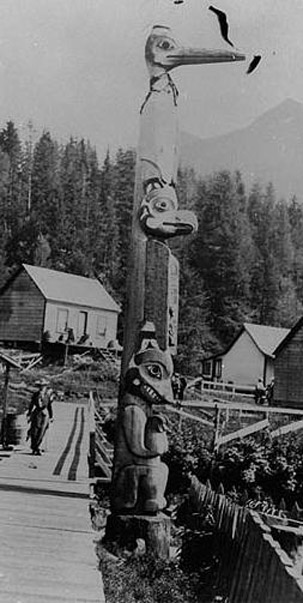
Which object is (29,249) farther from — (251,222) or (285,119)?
(251,222)

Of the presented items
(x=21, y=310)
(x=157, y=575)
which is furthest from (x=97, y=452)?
(x=157, y=575)

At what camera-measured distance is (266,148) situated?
203 inches

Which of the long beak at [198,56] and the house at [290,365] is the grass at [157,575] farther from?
the house at [290,365]

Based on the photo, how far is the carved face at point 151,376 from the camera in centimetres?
438

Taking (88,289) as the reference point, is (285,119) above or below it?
above

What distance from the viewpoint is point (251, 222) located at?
8539 mm

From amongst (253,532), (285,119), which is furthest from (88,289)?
(253,532)

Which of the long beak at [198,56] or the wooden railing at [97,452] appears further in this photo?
the wooden railing at [97,452]

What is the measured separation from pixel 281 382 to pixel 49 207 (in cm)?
878

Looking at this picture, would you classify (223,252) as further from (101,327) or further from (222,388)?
(222,388)

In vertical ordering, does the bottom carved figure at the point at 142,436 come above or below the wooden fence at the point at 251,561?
above

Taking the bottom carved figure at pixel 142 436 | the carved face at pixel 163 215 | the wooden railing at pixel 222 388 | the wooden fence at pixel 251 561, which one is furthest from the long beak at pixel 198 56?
the wooden railing at pixel 222 388

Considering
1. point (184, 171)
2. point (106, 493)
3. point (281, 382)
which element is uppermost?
point (184, 171)

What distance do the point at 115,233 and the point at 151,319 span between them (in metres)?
1.65
